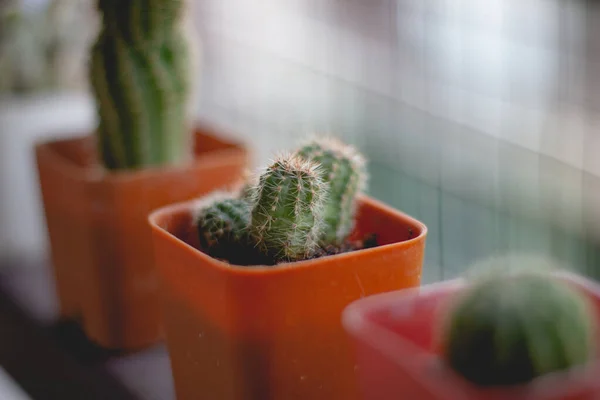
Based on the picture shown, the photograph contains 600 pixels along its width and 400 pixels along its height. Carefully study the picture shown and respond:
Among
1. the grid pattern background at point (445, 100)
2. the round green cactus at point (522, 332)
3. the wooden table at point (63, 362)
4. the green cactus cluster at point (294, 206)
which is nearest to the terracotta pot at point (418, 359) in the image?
the round green cactus at point (522, 332)

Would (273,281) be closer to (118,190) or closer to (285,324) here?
(285,324)

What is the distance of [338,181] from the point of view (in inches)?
27.8

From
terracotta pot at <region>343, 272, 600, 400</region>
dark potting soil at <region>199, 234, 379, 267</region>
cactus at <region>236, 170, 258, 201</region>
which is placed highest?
cactus at <region>236, 170, 258, 201</region>

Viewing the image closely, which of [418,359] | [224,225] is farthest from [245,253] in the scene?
[418,359]

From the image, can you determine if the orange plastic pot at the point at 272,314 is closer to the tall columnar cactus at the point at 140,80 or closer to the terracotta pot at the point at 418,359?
the terracotta pot at the point at 418,359

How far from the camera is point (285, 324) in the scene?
0.60 m

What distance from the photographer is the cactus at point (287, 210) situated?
2.04ft

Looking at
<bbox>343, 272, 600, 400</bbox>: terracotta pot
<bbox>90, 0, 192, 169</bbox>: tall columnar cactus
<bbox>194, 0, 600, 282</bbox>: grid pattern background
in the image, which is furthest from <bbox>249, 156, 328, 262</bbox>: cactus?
<bbox>194, 0, 600, 282</bbox>: grid pattern background

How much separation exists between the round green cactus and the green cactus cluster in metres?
0.21

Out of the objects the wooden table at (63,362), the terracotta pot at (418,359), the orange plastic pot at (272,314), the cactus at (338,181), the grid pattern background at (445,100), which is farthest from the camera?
the grid pattern background at (445,100)

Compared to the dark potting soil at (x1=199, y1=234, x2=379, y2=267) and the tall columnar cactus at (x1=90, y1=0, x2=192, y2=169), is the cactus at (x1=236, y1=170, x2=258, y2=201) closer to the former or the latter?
the dark potting soil at (x1=199, y1=234, x2=379, y2=267)

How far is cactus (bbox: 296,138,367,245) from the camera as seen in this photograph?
0.70 m

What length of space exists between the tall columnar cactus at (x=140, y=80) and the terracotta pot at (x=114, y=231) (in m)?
0.04

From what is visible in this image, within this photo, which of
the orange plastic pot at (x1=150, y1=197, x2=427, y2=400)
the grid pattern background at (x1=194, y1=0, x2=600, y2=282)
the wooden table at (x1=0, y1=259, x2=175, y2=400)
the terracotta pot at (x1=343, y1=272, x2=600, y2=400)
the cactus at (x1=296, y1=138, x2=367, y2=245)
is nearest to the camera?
the terracotta pot at (x1=343, y1=272, x2=600, y2=400)
